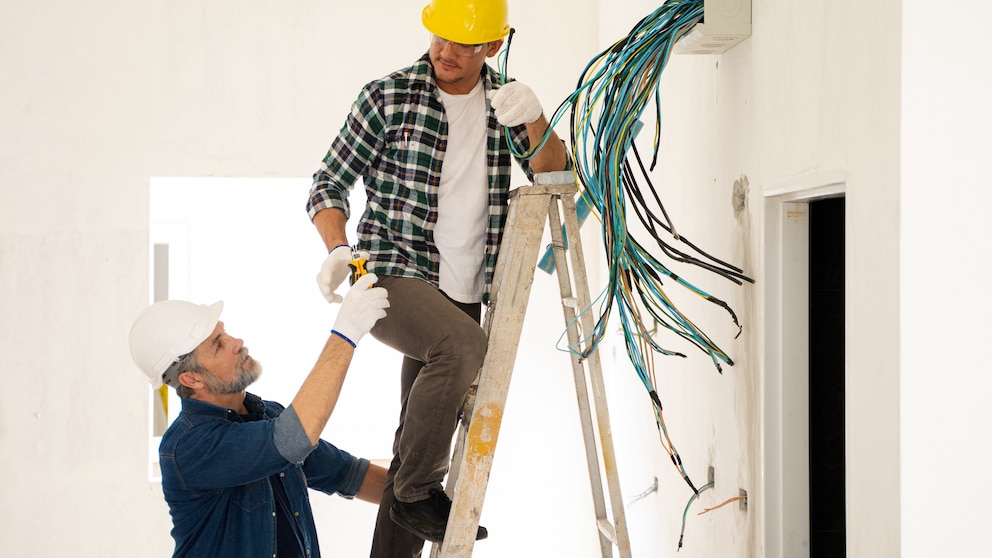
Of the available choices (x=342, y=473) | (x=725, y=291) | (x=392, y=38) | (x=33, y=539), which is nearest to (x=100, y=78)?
(x=392, y=38)

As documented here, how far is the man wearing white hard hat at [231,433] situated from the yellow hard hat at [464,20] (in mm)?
602

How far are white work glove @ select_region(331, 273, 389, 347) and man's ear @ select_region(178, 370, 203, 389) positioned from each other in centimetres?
36

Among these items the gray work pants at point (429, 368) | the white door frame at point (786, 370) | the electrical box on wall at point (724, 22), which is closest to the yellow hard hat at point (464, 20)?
the electrical box on wall at point (724, 22)

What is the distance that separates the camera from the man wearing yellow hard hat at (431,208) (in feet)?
6.41

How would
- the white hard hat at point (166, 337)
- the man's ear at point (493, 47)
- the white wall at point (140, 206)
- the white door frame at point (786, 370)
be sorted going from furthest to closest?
1. the white wall at point (140, 206)
2. the man's ear at point (493, 47)
3. the white hard hat at point (166, 337)
4. the white door frame at point (786, 370)

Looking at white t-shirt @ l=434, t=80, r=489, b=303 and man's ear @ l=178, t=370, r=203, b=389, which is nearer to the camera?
man's ear @ l=178, t=370, r=203, b=389

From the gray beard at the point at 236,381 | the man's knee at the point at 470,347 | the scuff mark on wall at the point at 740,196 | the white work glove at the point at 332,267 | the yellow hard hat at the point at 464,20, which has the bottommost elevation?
the gray beard at the point at 236,381

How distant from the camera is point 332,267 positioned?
2.03 meters

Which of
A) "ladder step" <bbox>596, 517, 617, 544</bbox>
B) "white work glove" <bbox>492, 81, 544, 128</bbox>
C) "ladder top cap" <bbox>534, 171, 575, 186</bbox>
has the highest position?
"white work glove" <bbox>492, 81, 544, 128</bbox>

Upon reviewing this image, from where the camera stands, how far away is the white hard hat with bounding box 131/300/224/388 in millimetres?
2029

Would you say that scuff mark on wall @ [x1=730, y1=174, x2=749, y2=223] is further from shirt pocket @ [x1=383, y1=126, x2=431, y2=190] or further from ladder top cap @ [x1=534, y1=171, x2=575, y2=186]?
shirt pocket @ [x1=383, y1=126, x2=431, y2=190]

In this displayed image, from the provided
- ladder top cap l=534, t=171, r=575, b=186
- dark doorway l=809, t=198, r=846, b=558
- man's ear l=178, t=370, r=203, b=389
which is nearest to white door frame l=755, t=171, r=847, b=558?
dark doorway l=809, t=198, r=846, b=558

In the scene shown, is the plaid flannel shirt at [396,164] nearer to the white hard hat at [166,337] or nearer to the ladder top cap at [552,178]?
the ladder top cap at [552,178]

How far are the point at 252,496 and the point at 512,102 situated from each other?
3.57ft
